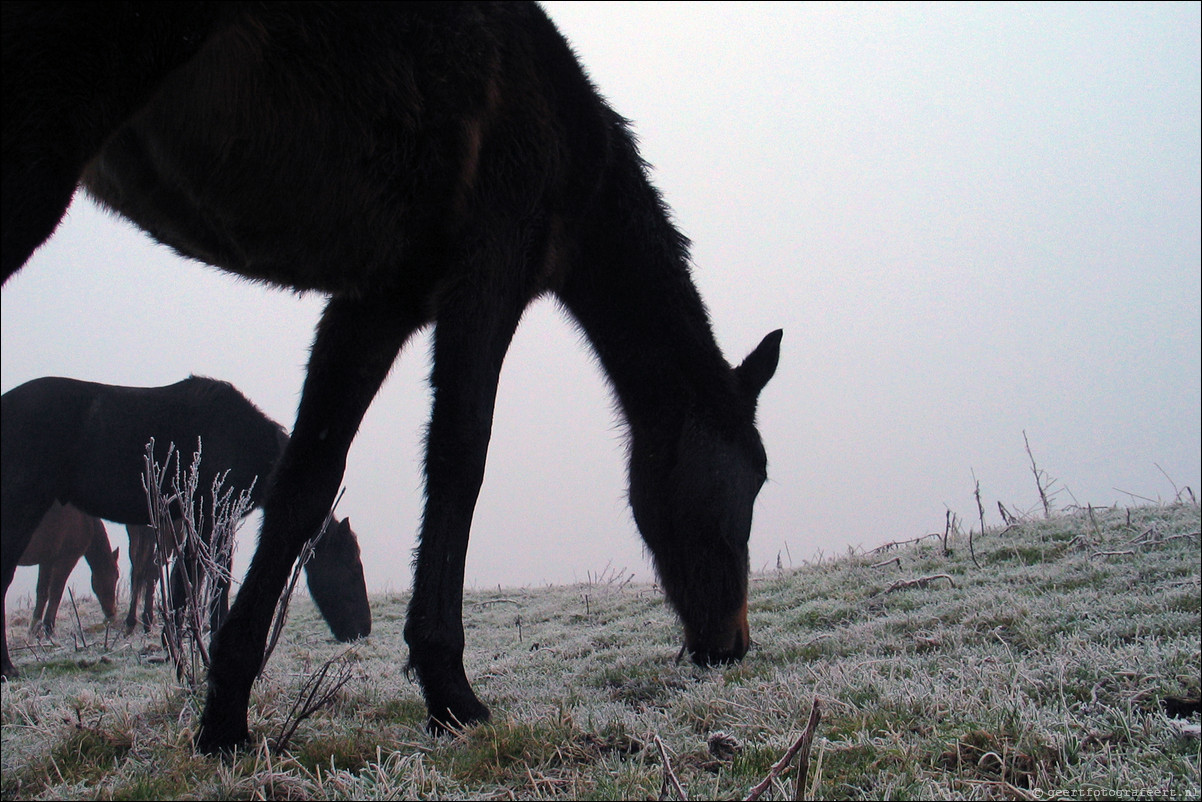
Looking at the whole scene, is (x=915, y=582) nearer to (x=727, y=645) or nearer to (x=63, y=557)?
(x=727, y=645)

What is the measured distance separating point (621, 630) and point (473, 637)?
1566 millimetres

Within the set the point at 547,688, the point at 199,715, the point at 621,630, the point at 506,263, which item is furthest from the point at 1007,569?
the point at 199,715

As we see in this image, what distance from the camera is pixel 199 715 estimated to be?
2.68 meters

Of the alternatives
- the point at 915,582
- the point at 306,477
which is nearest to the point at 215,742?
the point at 306,477

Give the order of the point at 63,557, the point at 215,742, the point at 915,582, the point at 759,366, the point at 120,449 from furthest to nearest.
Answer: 1. the point at 63,557
2. the point at 120,449
3. the point at 915,582
4. the point at 759,366
5. the point at 215,742

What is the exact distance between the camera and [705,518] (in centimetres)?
378

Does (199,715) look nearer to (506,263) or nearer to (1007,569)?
(506,263)

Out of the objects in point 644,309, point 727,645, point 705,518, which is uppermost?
point 644,309

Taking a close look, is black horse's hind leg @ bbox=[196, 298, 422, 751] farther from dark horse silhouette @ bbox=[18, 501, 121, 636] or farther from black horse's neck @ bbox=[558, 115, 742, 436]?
dark horse silhouette @ bbox=[18, 501, 121, 636]

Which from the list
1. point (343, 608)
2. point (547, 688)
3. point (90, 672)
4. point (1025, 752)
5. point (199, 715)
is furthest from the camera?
point (343, 608)

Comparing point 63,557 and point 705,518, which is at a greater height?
point 705,518

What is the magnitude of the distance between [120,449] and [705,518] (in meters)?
5.74

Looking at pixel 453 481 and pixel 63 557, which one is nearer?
pixel 453 481

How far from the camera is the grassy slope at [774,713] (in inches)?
74.7
